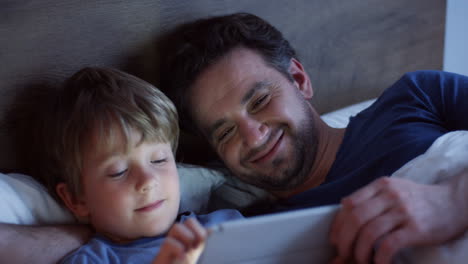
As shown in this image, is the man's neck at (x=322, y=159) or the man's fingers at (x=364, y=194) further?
the man's neck at (x=322, y=159)

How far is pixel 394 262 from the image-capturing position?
72 centimetres

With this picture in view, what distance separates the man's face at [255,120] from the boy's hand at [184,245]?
484 mm

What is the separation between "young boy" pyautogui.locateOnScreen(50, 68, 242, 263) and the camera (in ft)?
2.98

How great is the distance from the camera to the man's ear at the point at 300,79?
131cm

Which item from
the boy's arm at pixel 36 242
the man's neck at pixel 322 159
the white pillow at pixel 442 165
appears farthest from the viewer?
the man's neck at pixel 322 159

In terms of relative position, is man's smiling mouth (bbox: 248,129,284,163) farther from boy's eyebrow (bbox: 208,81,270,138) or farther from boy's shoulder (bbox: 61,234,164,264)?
boy's shoulder (bbox: 61,234,164,264)

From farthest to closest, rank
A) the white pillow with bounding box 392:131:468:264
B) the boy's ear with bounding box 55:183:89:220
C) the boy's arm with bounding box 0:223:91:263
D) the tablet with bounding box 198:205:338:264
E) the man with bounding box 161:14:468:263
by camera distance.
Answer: the man with bounding box 161:14:468:263 < the boy's ear with bounding box 55:183:89:220 < the boy's arm with bounding box 0:223:91:263 < the white pillow with bounding box 392:131:468:264 < the tablet with bounding box 198:205:338:264

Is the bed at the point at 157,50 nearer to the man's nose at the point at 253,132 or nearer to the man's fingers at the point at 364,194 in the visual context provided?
the man's nose at the point at 253,132

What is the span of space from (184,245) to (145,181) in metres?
0.26

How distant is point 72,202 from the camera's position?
3.25 feet

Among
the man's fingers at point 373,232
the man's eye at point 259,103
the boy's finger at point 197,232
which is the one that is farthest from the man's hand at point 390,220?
the man's eye at point 259,103

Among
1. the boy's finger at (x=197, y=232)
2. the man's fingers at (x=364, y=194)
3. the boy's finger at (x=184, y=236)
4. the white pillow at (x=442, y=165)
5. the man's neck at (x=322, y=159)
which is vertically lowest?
the man's neck at (x=322, y=159)

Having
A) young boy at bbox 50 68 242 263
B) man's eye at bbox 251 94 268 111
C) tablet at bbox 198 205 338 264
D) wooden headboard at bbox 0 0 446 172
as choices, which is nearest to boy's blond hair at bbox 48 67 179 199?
young boy at bbox 50 68 242 263

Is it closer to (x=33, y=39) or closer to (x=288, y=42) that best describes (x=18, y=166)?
(x=33, y=39)
